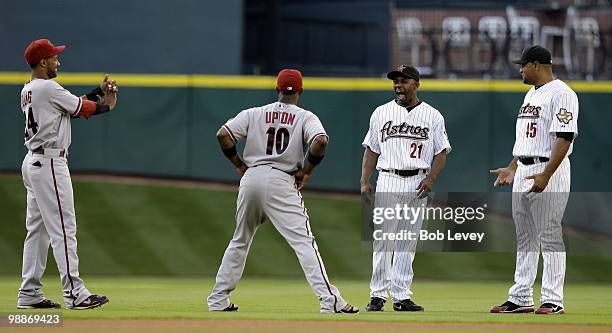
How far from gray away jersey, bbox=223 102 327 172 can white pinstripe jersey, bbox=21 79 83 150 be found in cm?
117

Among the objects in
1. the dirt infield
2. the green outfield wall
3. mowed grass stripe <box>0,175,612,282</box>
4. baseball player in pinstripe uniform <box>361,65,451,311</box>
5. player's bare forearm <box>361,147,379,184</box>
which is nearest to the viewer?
the dirt infield

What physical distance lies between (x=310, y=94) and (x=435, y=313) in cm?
718

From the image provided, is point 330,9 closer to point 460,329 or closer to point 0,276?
point 0,276

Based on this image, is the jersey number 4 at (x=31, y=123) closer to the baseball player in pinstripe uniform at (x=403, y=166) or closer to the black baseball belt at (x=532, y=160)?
the baseball player in pinstripe uniform at (x=403, y=166)

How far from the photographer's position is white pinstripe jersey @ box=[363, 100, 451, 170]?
930cm

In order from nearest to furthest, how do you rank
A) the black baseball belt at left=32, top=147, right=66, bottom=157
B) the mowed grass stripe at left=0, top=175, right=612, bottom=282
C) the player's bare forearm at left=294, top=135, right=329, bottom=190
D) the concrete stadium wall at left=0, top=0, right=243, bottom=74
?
the player's bare forearm at left=294, top=135, right=329, bottom=190 → the black baseball belt at left=32, top=147, right=66, bottom=157 → the mowed grass stripe at left=0, top=175, right=612, bottom=282 → the concrete stadium wall at left=0, top=0, right=243, bottom=74

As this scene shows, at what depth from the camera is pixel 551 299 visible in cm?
885

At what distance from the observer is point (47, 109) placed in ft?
28.7

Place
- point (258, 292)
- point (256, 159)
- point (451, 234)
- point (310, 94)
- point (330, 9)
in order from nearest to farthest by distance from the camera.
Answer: point (256, 159)
point (258, 292)
point (451, 234)
point (310, 94)
point (330, 9)

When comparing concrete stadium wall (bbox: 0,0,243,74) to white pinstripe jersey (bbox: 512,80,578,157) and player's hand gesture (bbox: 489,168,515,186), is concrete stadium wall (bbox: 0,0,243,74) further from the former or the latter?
white pinstripe jersey (bbox: 512,80,578,157)

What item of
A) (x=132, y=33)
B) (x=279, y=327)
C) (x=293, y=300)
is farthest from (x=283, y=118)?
(x=132, y=33)

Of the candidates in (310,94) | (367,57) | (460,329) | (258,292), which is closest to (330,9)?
(367,57)

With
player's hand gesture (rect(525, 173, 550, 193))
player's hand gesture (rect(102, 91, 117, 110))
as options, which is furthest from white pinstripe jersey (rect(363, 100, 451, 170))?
player's hand gesture (rect(102, 91, 117, 110))

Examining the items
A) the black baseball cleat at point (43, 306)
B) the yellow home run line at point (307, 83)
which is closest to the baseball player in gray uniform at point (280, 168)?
the black baseball cleat at point (43, 306)
